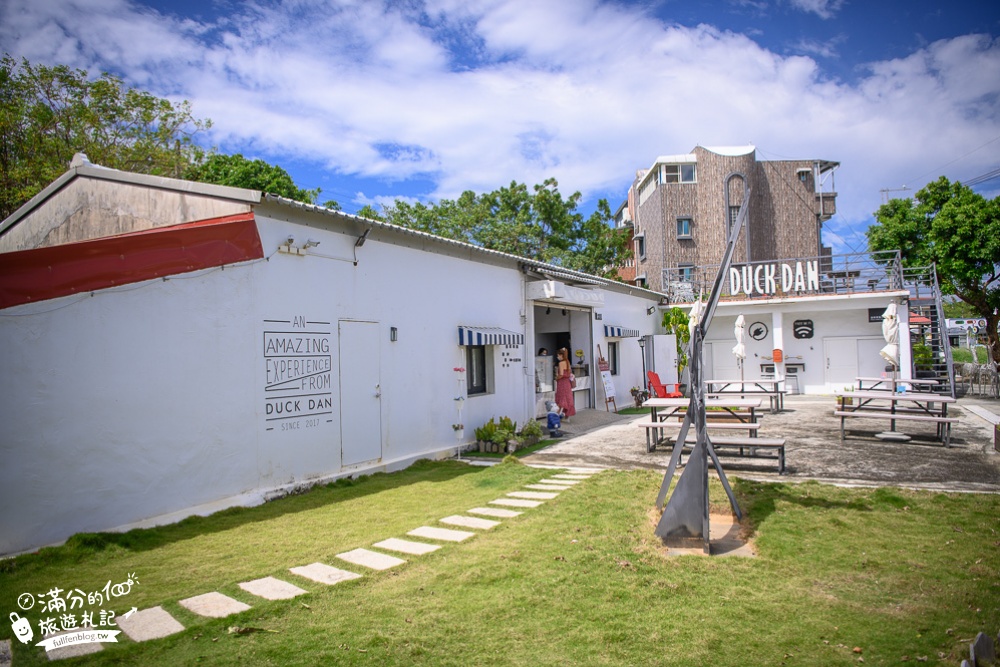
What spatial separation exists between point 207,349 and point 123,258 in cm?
119

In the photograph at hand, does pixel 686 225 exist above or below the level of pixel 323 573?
above

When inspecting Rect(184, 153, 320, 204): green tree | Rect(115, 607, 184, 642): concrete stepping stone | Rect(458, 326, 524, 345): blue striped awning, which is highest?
Rect(184, 153, 320, 204): green tree

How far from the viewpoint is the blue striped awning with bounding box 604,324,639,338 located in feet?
53.3

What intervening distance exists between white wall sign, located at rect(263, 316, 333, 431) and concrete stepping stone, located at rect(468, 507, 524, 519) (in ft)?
8.25

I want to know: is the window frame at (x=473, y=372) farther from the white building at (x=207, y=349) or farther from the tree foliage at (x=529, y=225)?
the tree foliage at (x=529, y=225)

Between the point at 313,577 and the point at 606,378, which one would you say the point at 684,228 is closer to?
the point at 606,378

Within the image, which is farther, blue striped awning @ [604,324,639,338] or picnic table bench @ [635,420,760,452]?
blue striped awning @ [604,324,639,338]

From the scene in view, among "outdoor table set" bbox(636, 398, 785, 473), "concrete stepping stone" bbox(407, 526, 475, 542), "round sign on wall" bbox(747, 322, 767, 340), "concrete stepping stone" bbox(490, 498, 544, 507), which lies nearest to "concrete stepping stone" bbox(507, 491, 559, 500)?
"concrete stepping stone" bbox(490, 498, 544, 507)

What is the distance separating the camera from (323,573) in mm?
4371

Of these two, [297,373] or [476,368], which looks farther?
[476,368]

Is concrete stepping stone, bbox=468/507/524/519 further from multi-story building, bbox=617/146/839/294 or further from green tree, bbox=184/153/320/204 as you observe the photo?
multi-story building, bbox=617/146/839/294

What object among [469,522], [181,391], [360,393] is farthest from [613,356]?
[181,391]

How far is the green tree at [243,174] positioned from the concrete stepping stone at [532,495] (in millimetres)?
18962

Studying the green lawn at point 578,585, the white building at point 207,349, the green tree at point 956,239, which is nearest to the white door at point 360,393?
the white building at point 207,349
